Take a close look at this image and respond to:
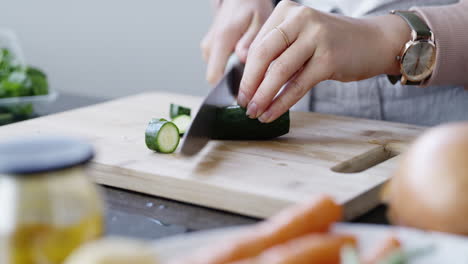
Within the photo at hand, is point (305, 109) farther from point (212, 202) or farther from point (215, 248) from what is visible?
point (215, 248)

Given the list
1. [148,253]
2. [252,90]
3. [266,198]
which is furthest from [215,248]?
[252,90]

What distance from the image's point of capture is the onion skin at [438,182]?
863 mm

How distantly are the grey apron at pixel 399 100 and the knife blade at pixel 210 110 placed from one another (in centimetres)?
43

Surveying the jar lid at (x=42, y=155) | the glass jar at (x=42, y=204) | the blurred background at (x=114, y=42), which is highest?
the jar lid at (x=42, y=155)

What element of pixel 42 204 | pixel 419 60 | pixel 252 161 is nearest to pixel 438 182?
pixel 42 204

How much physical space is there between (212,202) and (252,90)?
525 mm

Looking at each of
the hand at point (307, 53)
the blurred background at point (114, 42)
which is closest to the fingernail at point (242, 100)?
the hand at point (307, 53)

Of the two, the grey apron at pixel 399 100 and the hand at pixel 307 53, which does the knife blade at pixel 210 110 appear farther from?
the grey apron at pixel 399 100

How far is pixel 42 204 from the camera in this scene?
30.5 inches

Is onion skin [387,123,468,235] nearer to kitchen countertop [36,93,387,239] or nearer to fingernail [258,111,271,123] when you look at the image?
kitchen countertop [36,93,387,239]

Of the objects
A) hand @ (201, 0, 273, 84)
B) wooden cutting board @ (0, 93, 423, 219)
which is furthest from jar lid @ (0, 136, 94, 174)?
hand @ (201, 0, 273, 84)

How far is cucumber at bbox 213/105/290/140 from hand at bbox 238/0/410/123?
0.03 m

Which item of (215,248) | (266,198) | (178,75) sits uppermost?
(215,248)

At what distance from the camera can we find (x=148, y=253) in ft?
2.35
